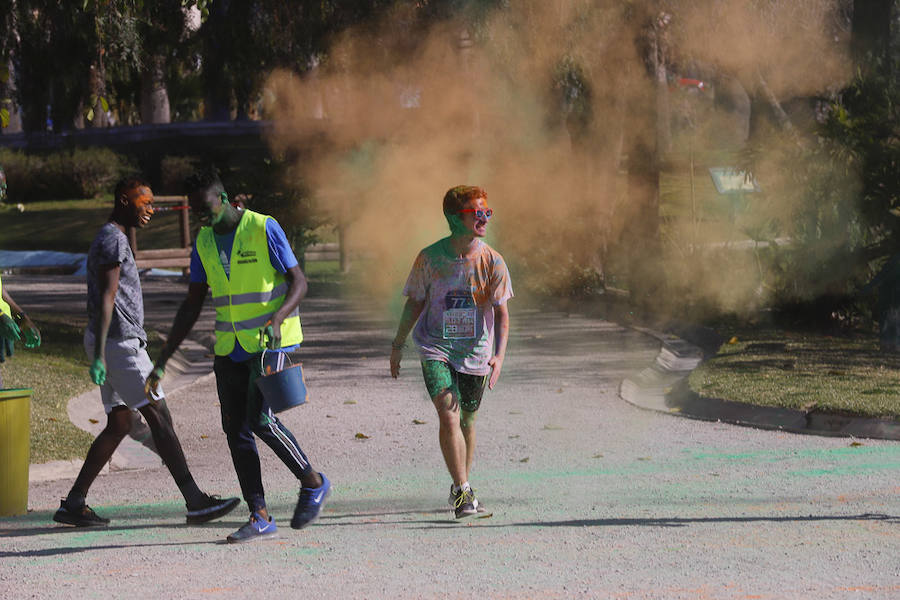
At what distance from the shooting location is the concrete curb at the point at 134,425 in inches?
336

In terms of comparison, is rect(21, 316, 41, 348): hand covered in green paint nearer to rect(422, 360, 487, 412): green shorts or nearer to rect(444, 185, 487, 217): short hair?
rect(422, 360, 487, 412): green shorts

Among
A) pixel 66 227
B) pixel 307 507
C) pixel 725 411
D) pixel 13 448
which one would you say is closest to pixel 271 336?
pixel 307 507

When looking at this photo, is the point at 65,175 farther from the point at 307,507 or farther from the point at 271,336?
the point at 271,336

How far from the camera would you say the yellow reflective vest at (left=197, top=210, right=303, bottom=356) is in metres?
6.49

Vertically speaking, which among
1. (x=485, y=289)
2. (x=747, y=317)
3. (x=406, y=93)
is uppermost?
(x=406, y=93)

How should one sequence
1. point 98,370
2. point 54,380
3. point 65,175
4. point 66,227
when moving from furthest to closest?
point 65,175
point 66,227
point 54,380
point 98,370

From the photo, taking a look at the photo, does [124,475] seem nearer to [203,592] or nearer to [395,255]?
[203,592]

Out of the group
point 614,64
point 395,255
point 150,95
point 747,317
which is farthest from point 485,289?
point 150,95

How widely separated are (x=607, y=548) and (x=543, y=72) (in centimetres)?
1550

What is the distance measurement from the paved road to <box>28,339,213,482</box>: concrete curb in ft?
0.85

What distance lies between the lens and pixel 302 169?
83.1 ft

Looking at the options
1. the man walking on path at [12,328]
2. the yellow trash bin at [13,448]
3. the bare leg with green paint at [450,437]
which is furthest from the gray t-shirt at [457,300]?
the yellow trash bin at [13,448]

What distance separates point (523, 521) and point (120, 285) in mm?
2320

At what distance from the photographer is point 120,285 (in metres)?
6.90
